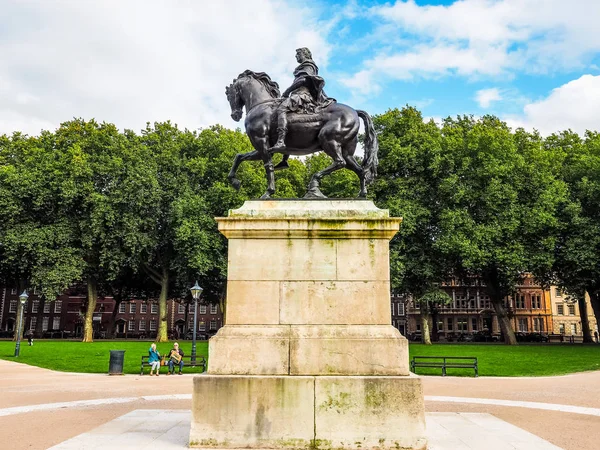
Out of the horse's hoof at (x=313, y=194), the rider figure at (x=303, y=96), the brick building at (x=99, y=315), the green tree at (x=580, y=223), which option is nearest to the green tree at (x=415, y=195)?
the green tree at (x=580, y=223)

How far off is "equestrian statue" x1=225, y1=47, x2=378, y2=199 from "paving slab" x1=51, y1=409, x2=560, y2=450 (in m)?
4.31

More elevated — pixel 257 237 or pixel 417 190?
pixel 417 190

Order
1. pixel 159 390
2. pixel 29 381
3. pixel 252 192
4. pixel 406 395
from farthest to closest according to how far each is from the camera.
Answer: pixel 252 192 < pixel 29 381 < pixel 159 390 < pixel 406 395

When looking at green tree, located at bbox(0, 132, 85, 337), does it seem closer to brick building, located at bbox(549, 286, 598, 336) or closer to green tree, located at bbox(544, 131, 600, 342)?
green tree, located at bbox(544, 131, 600, 342)

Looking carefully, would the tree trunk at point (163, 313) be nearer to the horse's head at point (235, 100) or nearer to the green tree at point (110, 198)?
the green tree at point (110, 198)

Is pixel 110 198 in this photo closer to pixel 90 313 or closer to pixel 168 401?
pixel 90 313

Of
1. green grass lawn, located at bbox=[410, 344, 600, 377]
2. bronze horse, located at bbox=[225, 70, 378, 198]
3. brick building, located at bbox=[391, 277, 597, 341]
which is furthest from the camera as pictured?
brick building, located at bbox=[391, 277, 597, 341]

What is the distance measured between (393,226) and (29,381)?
1697cm

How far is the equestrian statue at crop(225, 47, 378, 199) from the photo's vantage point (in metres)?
9.16

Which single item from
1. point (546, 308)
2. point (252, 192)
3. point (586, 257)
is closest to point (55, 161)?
point (252, 192)

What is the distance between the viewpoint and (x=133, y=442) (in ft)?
26.2

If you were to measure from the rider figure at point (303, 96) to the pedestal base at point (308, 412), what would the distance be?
4.13 metres

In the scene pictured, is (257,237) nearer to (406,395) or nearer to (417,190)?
(406,395)

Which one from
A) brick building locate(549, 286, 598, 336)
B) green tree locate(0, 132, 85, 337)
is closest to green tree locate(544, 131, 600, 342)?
green tree locate(0, 132, 85, 337)
